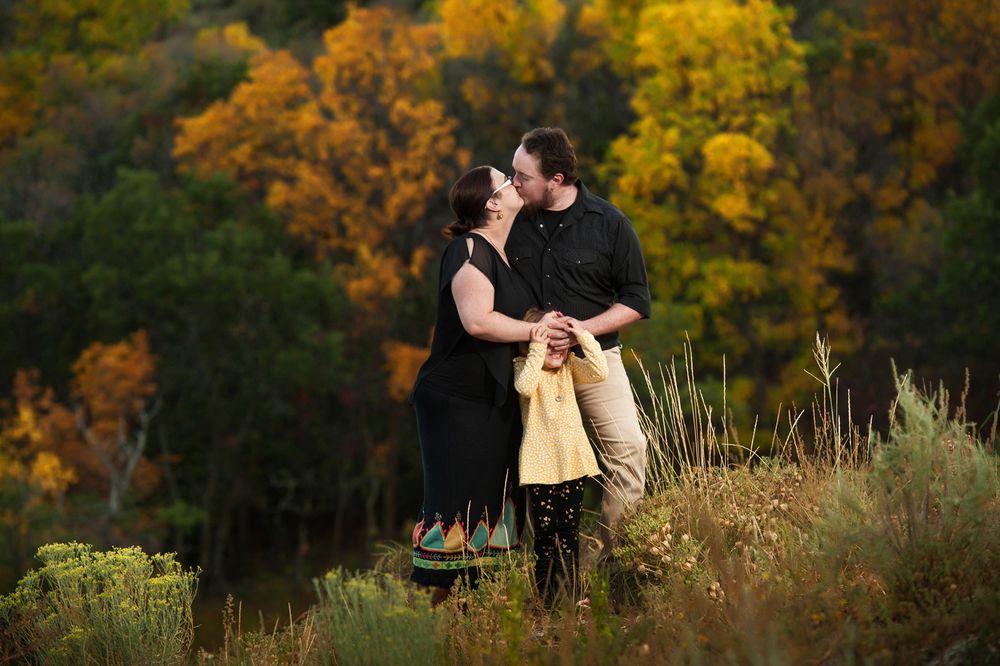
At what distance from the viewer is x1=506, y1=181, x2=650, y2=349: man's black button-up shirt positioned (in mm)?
5223


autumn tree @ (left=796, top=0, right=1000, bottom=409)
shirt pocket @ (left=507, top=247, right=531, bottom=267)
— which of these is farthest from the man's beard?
autumn tree @ (left=796, top=0, right=1000, bottom=409)

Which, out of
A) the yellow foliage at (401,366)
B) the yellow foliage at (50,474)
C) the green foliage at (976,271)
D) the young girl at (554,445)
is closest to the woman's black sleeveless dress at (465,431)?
the young girl at (554,445)

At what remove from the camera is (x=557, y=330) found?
485cm

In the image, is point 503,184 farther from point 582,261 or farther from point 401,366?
point 401,366

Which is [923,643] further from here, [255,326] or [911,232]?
[255,326]

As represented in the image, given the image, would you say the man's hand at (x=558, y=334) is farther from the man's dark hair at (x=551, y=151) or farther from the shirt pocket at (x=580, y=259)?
the man's dark hair at (x=551, y=151)

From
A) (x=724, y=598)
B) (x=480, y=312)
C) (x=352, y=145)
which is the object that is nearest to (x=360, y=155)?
(x=352, y=145)

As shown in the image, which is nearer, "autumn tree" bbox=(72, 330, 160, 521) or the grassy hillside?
the grassy hillside

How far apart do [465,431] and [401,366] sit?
23813 mm

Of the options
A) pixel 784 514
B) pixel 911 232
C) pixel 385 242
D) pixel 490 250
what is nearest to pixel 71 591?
pixel 490 250

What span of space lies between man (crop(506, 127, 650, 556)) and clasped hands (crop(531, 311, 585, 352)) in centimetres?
29

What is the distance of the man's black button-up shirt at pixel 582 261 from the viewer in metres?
5.22

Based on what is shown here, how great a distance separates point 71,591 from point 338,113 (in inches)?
1032

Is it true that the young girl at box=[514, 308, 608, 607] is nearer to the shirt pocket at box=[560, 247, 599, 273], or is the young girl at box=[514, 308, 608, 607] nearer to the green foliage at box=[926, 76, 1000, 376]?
the shirt pocket at box=[560, 247, 599, 273]
